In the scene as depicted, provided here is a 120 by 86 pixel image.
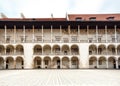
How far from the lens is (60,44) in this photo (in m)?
50.8

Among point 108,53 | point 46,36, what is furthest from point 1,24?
point 108,53

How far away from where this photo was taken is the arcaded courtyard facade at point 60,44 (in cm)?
5047

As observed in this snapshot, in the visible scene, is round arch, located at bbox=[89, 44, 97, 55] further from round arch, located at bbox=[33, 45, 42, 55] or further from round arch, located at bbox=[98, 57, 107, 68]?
round arch, located at bbox=[33, 45, 42, 55]

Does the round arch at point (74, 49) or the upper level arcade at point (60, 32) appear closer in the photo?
the upper level arcade at point (60, 32)

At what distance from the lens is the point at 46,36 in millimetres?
53469

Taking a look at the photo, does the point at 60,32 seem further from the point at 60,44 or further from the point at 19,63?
the point at 19,63

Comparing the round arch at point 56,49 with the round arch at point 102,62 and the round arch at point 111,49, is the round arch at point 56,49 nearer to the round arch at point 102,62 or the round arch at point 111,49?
the round arch at point 102,62

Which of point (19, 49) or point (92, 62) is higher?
point (19, 49)

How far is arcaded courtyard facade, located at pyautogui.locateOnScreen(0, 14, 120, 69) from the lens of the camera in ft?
166

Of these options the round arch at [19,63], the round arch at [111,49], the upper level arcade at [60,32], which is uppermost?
the upper level arcade at [60,32]

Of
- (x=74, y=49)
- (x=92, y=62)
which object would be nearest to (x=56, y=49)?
(x=74, y=49)

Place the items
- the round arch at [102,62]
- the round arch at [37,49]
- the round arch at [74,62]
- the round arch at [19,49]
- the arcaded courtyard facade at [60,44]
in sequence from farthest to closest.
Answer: the round arch at [37,49] → the round arch at [74,62] → the round arch at [19,49] → the round arch at [102,62] → the arcaded courtyard facade at [60,44]
